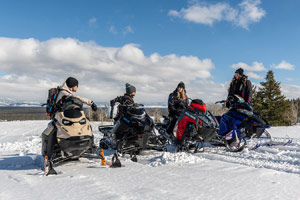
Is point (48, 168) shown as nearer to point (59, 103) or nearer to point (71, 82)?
point (59, 103)

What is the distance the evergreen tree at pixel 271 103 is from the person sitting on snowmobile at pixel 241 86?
2800cm

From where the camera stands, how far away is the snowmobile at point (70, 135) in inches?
147

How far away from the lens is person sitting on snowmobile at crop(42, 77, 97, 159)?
157 inches

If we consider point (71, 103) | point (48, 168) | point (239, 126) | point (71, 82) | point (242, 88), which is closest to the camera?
point (48, 168)

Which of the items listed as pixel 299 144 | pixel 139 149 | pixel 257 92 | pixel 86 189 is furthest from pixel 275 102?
pixel 86 189

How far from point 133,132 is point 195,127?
1310 mm

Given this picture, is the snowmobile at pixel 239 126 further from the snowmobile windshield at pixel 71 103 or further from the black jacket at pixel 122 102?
the snowmobile windshield at pixel 71 103

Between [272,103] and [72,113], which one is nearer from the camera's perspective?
Answer: [72,113]

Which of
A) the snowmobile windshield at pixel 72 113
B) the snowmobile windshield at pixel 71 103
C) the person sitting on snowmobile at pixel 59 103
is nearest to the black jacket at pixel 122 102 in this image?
the person sitting on snowmobile at pixel 59 103

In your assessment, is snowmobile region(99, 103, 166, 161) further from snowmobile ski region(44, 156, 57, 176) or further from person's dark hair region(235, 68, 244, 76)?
person's dark hair region(235, 68, 244, 76)

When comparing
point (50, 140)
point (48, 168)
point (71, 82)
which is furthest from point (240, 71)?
point (48, 168)

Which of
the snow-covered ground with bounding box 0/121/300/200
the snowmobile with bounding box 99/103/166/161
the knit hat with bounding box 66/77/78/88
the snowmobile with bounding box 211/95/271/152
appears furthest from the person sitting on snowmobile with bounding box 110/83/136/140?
the snowmobile with bounding box 211/95/271/152

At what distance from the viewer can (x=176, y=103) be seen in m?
6.48

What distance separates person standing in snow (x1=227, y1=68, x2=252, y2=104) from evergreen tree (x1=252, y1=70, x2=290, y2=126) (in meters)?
28.0
